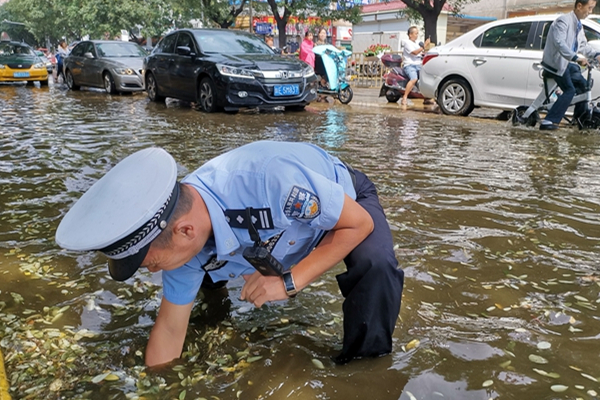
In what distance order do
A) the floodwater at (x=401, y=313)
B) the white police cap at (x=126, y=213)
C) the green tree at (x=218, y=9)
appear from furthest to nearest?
the green tree at (x=218, y=9)
the floodwater at (x=401, y=313)
the white police cap at (x=126, y=213)

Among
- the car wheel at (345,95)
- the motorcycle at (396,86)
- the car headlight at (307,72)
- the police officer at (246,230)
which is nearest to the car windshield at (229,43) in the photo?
the car headlight at (307,72)

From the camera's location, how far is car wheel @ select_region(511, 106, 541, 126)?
8992mm

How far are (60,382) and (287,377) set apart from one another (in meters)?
0.95

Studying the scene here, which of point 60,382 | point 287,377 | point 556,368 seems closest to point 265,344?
point 287,377

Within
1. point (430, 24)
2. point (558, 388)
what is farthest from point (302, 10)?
point (558, 388)

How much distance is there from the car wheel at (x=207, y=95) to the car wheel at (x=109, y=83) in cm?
558

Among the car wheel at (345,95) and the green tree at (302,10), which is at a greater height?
the green tree at (302,10)

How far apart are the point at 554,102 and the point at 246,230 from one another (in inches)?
318

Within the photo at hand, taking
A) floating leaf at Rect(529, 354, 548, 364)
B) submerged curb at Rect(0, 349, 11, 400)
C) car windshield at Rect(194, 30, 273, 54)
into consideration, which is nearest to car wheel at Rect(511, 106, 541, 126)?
car windshield at Rect(194, 30, 273, 54)

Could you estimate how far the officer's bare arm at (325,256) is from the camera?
2109mm

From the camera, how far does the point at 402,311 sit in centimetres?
285

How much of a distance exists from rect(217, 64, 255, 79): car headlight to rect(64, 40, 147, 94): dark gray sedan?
6055 mm

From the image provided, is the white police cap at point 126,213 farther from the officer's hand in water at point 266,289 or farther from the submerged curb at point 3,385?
the submerged curb at point 3,385

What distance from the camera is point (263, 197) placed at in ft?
6.44
